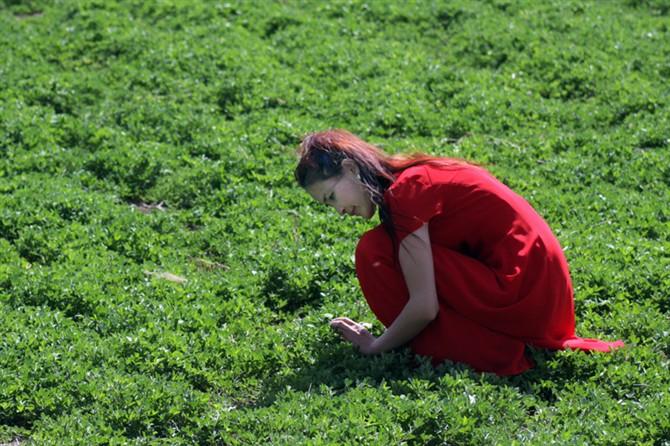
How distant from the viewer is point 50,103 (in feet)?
29.3

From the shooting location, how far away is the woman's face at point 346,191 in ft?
16.8

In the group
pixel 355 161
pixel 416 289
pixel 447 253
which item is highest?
pixel 355 161

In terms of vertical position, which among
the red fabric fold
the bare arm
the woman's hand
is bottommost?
the woman's hand

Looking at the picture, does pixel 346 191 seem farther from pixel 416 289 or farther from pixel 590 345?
pixel 590 345

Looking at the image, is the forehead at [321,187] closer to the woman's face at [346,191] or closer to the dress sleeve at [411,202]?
the woman's face at [346,191]

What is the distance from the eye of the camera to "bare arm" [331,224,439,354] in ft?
16.6

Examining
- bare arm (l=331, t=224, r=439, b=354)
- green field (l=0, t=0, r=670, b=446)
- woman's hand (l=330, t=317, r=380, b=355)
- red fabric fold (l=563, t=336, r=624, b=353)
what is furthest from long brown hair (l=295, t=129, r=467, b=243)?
red fabric fold (l=563, t=336, r=624, b=353)

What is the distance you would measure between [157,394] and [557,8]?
6.81 m

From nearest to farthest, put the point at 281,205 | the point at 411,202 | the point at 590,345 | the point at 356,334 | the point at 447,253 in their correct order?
the point at 411,202, the point at 447,253, the point at 590,345, the point at 356,334, the point at 281,205

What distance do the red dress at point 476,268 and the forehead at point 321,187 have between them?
26 cm

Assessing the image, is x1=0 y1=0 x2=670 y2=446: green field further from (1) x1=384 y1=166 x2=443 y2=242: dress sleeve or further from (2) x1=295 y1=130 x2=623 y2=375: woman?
(1) x1=384 y1=166 x2=443 y2=242: dress sleeve

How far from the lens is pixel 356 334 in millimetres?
5660

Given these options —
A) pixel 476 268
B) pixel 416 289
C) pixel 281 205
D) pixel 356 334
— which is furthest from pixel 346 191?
pixel 281 205

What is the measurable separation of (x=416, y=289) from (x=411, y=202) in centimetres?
41
